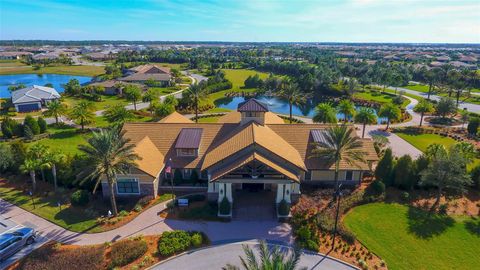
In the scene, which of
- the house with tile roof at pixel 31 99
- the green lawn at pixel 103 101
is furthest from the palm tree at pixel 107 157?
the house with tile roof at pixel 31 99

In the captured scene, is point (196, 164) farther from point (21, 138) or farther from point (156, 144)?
point (21, 138)

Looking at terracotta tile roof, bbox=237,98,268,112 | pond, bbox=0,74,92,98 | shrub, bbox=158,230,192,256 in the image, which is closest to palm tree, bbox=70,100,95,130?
terracotta tile roof, bbox=237,98,268,112

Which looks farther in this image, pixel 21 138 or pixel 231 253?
pixel 21 138

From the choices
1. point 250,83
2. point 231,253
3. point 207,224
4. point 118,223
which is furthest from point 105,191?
point 250,83

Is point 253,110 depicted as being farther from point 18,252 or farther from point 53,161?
point 18,252

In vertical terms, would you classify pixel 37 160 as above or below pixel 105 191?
above

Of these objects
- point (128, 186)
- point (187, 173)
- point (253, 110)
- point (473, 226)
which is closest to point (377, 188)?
point (473, 226)
